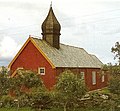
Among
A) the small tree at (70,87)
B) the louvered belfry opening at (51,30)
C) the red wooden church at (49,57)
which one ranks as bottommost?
the small tree at (70,87)

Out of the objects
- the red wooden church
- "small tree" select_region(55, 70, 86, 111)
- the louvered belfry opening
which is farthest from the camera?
the louvered belfry opening

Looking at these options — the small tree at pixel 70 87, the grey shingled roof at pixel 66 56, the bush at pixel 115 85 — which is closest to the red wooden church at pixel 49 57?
the grey shingled roof at pixel 66 56

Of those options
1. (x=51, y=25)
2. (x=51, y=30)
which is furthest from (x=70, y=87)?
(x=51, y=25)

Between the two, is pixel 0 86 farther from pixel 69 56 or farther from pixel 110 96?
pixel 69 56

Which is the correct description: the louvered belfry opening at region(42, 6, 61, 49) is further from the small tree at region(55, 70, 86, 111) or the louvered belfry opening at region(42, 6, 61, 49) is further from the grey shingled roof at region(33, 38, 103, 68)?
the small tree at region(55, 70, 86, 111)

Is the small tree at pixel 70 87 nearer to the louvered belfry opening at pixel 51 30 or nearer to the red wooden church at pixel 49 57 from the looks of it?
the red wooden church at pixel 49 57

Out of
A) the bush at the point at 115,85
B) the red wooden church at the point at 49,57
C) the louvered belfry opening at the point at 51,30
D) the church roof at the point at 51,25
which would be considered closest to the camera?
the bush at the point at 115,85

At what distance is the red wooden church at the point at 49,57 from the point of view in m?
40.8

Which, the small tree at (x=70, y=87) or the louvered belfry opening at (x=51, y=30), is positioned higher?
the louvered belfry opening at (x=51, y=30)

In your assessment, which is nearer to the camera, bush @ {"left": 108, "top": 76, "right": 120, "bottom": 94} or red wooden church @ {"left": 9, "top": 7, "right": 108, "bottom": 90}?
bush @ {"left": 108, "top": 76, "right": 120, "bottom": 94}

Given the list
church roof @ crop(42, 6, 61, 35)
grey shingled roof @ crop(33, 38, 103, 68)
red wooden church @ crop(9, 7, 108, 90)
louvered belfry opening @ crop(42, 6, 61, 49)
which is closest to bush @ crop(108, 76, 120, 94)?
red wooden church @ crop(9, 7, 108, 90)

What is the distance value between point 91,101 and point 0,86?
952cm

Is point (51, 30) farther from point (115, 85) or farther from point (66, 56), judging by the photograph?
point (115, 85)

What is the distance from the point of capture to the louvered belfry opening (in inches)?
1784
